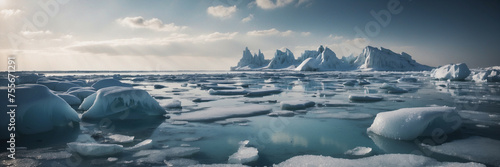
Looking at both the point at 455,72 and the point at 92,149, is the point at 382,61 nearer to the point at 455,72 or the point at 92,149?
the point at 455,72

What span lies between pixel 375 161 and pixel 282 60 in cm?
11879

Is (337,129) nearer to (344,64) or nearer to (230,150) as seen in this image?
(230,150)

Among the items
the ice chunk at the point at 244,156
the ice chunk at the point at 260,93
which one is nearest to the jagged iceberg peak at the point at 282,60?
the ice chunk at the point at 260,93

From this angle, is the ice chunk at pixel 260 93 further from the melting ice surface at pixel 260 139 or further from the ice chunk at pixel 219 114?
the melting ice surface at pixel 260 139

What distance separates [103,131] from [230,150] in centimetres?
328

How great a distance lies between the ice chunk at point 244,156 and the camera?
3.99 meters

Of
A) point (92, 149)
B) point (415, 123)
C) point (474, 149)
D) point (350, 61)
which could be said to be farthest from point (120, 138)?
point (350, 61)

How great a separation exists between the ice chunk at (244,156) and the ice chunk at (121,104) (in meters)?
4.32

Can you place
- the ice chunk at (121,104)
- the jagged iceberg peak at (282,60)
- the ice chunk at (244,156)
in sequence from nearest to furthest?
the ice chunk at (244,156) < the ice chunk at (121,104) < the jagged iceberg peak at (282,60)

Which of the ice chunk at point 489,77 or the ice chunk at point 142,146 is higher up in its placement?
the ice chunk at point 489,77

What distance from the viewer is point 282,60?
121 metres

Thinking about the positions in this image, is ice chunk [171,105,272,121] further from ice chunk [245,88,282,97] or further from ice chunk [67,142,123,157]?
ice chunk [245,88,282,97]

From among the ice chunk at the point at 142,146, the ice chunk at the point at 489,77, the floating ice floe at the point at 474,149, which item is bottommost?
the ice chunk at the point at 142,146

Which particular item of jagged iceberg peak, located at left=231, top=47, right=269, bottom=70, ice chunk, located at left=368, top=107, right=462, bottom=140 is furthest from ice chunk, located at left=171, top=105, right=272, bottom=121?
jagged iceberg peak, located at left=231, top=47, right=269, bottom=70
